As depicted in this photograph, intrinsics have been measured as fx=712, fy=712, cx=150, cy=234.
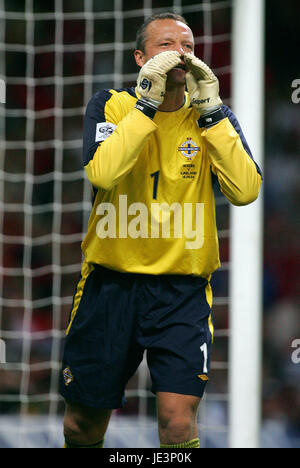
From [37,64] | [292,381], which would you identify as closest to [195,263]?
[292,381]

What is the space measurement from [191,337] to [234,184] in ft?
1.57

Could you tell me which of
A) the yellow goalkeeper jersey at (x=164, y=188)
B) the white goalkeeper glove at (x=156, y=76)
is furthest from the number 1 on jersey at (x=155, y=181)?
the white goalkeeper glove at (x=156, y=76)

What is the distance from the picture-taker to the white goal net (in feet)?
14.2

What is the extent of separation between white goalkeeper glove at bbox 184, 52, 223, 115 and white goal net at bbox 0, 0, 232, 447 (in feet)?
6.58

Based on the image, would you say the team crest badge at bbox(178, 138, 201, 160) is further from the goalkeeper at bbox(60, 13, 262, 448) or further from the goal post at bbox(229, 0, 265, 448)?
the goal post at bbox(229, 0, 265, 448)

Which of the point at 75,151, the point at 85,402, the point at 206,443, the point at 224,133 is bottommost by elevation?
the point at 206,443

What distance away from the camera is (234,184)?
2.13m

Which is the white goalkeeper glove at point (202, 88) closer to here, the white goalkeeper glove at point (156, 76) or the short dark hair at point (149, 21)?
the white goalkeeper glove at point (156, 76)

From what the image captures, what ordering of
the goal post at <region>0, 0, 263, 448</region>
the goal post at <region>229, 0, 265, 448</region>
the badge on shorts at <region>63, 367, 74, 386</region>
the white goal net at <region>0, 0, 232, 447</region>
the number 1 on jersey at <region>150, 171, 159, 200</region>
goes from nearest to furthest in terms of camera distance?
the number 1 on jersey at <region>150, 171, 159, 200</region>
the badge on shorts at <region>63, 367, 74, 386</region>
the goal post at <region>229, 0, 265, 448</region>
the goal post at <region>0, 0, 263, 448</region>
the white goal net at <region>0, 0, 232, 447</region>

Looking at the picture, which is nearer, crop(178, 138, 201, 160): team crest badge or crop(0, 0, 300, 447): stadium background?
crop(178, 138, 201, 160): team crest badge

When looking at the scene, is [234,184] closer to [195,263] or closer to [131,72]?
[195,263]

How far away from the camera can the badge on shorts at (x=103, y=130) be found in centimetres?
217

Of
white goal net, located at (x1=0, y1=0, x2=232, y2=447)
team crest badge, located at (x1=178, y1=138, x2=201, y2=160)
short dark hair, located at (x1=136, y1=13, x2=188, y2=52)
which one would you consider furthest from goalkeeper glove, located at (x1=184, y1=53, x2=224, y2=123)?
white goal net, located at (x1=0, y1=0, x2=232, y2=447)

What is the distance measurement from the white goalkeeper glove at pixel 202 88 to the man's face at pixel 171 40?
0.19ft
